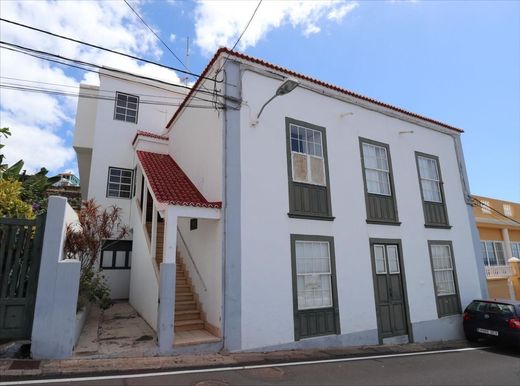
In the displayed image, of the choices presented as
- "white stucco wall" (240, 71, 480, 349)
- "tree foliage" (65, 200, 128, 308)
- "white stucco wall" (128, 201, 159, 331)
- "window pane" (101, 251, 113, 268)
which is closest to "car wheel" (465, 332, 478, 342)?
"white stucco wall" (240, 71, 480, 349)

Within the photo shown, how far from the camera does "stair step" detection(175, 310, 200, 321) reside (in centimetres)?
865

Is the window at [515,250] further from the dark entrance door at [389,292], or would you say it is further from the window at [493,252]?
the dark entrance door at [389,292]

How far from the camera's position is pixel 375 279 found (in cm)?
1047

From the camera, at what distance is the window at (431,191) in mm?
12734

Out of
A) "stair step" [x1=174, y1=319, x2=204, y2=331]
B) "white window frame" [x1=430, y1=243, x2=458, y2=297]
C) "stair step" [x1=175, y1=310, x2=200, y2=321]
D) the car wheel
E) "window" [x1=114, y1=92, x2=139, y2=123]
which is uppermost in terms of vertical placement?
"window" [x1=114, y1=92, x2=139, y2=123]

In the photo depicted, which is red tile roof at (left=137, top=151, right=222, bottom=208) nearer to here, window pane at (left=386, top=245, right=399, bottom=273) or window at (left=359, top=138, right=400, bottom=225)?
window at (left=359, top=138, right=400, bottom=225)

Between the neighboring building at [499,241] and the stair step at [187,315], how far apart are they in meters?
15.5

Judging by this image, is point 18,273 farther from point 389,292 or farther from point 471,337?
point 471,337

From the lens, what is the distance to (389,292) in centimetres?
1077

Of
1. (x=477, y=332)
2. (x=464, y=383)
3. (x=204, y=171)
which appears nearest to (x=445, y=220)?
(x=477, y=332)

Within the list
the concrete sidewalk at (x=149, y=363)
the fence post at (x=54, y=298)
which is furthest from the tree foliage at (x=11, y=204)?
the concrete sidewalk at (x=149, y=363)

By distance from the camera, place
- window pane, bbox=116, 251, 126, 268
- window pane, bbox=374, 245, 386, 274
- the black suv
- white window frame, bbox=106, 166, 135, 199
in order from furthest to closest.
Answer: white window frame, bbox=106, 166, 135, 199 → window pane, bbox=116, 251, 126, 268 → window pane, bbox=374, 245, 386, 274 → the black suv

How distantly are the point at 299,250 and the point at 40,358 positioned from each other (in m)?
6.15

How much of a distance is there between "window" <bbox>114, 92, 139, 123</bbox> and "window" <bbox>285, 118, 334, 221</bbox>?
8309 mm
